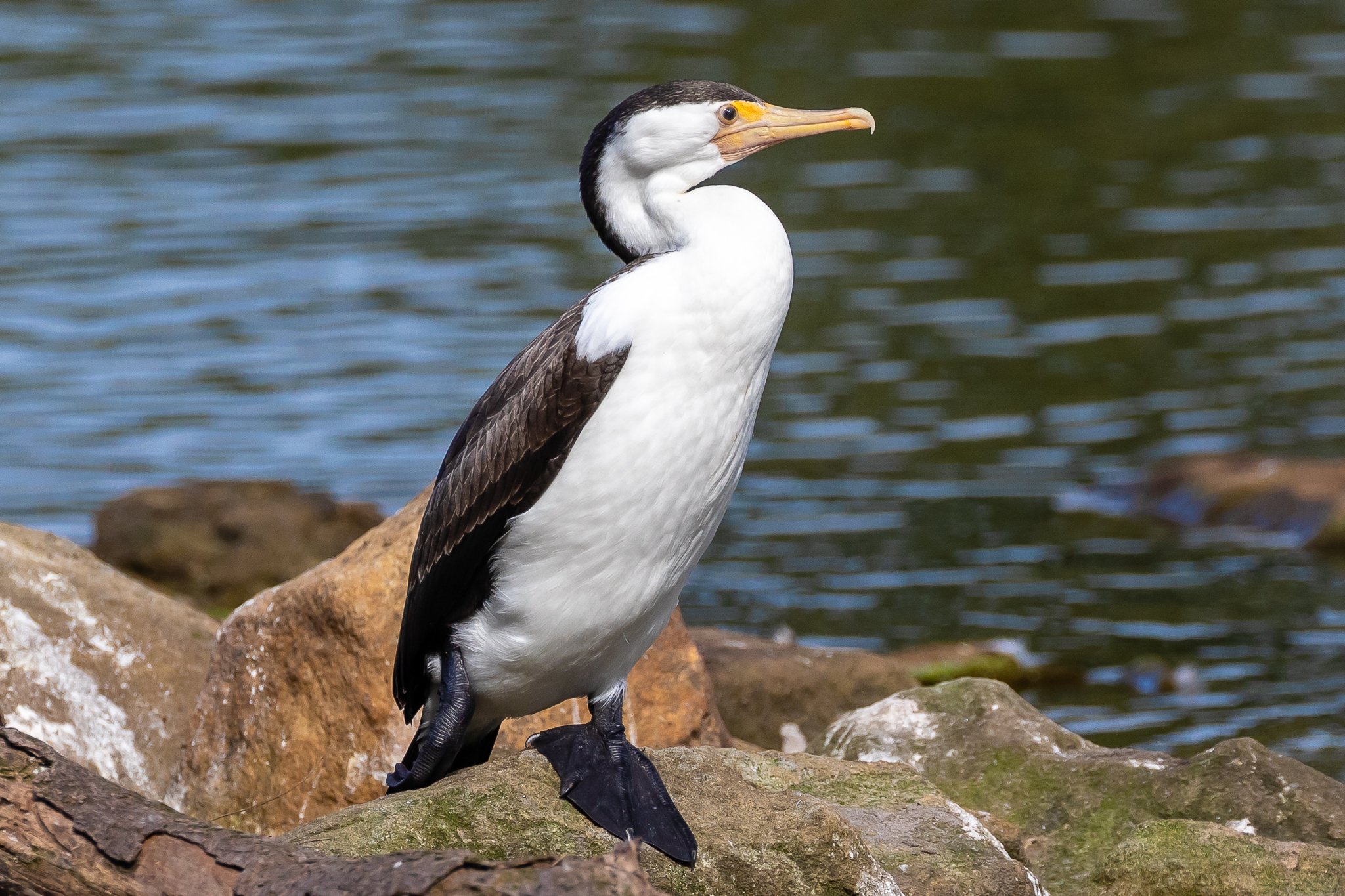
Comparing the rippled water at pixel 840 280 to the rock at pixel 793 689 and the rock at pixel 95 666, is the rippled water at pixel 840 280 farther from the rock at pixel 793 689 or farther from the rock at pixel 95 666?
the rock at pixel 95 666

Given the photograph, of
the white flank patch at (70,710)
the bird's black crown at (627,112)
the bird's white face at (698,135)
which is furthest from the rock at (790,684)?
the bird's white face at (698,135)

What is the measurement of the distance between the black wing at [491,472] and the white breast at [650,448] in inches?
1.6

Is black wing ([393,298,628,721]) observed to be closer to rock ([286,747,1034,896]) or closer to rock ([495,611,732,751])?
rock ([286,747,1034,896])

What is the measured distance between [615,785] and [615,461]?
2.63ft

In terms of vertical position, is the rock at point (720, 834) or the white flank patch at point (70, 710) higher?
the rock at point (720, 834)

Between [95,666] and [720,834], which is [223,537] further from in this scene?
[720,834]

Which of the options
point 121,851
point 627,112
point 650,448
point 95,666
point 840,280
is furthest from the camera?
point 840,280

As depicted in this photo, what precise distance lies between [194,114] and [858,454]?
9.82 metres

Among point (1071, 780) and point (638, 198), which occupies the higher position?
point (638, 198)

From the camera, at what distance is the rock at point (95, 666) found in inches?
242

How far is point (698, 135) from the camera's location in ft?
14.6

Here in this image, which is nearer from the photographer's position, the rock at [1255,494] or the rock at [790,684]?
the rock at [790,684]

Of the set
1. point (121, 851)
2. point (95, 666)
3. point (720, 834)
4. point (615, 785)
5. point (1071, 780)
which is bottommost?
point (1071, 780)

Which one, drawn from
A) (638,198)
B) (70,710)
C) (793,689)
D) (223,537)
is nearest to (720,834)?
(638,198)
